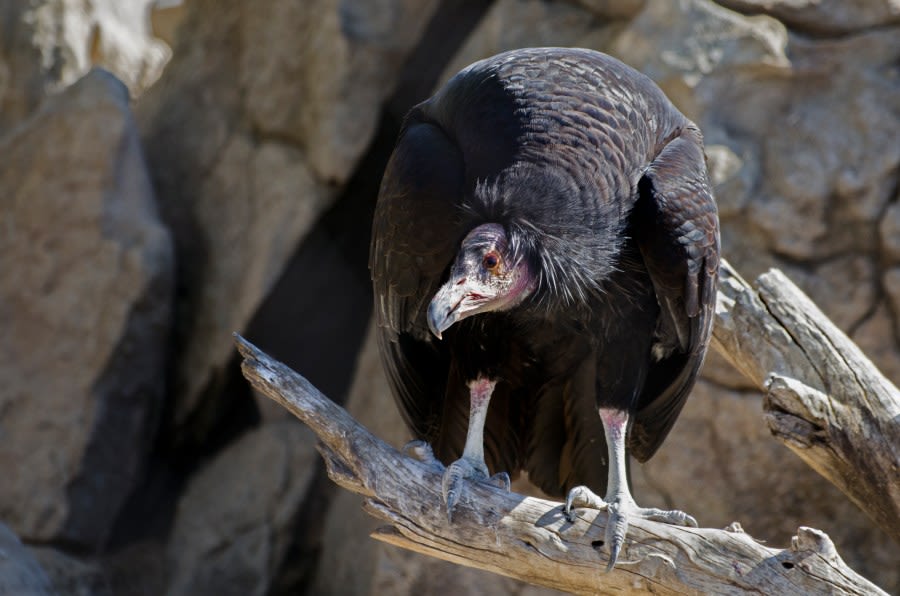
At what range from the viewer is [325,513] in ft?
20.5

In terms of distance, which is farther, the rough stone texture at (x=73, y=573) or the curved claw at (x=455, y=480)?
the rough stone texture at (x=73, y=573)

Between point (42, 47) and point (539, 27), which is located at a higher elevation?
point (539, 27)

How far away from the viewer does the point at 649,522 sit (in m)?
3.00

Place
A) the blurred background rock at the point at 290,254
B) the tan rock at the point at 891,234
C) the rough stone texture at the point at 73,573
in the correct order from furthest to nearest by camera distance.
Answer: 1. the rough stone texture at the point at 73,573
2. the blurred background rock at the point at 290,254
3. the tan rock at the point at 891,234

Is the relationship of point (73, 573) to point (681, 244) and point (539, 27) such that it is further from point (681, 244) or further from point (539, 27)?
point (681, 244)

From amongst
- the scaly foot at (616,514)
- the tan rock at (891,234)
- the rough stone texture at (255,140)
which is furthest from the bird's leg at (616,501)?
the rough stone texture at (255,140)

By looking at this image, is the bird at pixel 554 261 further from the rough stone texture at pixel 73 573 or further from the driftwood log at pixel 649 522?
the rough stone texture at pixel 73 573

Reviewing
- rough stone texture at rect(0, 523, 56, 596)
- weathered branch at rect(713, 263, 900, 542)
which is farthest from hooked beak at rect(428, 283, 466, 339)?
rough stone texture at rect(0, 523, 56, 596)

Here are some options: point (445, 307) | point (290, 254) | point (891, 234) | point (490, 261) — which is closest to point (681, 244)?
point (490, 261)

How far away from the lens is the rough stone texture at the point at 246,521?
6.08 m

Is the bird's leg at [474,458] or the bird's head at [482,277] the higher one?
the bird's head at [482,277]

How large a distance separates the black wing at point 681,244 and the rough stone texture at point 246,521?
9.95 ft

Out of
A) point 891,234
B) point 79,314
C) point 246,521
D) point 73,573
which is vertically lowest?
point 73,573

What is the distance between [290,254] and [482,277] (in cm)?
334
